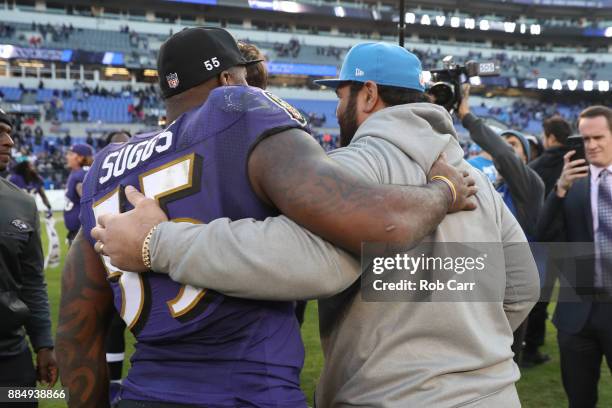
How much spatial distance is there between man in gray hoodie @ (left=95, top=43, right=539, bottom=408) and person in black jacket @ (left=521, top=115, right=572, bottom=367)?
3463mm

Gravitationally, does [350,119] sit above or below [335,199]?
above

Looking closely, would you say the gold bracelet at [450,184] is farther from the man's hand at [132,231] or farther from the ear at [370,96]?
the man's hand at [132,231]

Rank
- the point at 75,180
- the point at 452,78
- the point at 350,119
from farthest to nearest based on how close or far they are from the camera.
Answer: the point at 75,180
the point at 452,78
the point at 350,119

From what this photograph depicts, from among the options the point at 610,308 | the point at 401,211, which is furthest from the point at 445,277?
the point at 610,308

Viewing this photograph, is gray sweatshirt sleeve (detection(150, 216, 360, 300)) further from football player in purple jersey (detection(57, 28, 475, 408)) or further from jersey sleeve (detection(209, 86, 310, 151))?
jersey sleeve (detection(209, 86, 310, 151))

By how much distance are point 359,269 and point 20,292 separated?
2.09 metres

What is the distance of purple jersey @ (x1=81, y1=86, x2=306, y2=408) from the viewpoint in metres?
1.29

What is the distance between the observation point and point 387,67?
1.69 meters

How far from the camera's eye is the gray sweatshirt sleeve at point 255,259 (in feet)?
4.00

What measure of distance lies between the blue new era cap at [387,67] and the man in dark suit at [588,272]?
2005mm

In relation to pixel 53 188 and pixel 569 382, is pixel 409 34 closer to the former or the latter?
pixel 53 188

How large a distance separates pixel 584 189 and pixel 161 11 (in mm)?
47414

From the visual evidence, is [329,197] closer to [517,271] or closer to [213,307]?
[213,307]

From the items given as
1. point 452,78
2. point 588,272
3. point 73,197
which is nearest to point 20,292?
point 452,78
